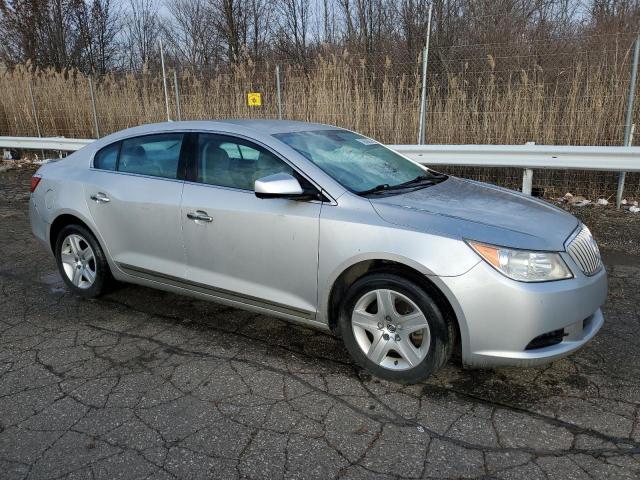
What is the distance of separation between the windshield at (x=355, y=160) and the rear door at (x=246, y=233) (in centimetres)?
25

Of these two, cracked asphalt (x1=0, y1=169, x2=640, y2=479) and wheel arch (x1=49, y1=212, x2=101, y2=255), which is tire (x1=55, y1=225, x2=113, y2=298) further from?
cracked asphalt (x1=0, y1=169, x2=640, y2=479)

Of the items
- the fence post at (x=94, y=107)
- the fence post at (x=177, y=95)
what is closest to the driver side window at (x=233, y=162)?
the fence post at (x=177, y=95)

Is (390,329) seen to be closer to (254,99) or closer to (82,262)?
(82,262)

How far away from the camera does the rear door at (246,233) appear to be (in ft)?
10.6

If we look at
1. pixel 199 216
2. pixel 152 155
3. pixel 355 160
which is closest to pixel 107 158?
pixel 152 155

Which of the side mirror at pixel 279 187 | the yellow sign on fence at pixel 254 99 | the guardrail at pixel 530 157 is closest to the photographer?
the side mirror at pixel 279 187

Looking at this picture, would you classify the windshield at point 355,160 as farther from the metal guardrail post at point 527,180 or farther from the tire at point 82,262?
the metal guardrail post at point 527,180

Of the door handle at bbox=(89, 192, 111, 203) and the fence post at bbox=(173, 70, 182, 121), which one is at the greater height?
the fence post at bbox=(173, 70, 182, 121)

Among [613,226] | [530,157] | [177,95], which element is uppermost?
[177,95]

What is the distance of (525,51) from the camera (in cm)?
805

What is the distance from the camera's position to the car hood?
2771 millimetres

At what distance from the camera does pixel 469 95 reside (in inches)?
327

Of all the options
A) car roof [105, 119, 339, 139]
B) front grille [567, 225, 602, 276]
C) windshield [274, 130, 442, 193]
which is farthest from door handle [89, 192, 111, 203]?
front grille [567, 225, 602, 276]

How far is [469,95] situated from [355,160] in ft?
17.7
